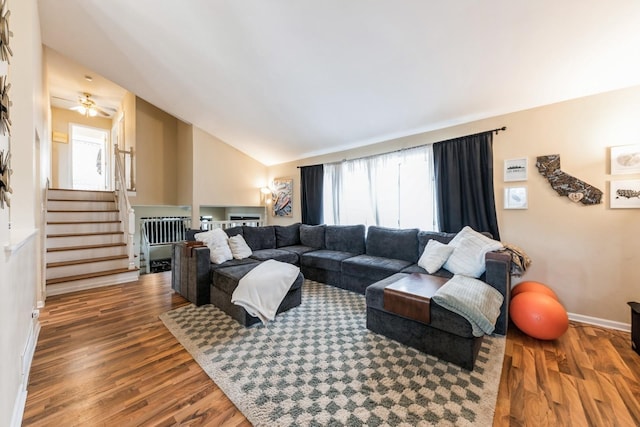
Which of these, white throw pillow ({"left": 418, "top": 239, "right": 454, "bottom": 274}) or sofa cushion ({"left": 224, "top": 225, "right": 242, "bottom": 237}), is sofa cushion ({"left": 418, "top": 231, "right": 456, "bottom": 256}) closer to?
white throw pillow ({"left": 418, "top": 239, "right": 454, "bottom": 274})

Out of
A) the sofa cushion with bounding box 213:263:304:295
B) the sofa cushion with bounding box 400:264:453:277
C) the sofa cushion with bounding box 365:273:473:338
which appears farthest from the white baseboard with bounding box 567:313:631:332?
the sofa cushion with bounding box 213:263:304:295

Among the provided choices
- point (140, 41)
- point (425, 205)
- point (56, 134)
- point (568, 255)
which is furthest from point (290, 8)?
point (56, 134)

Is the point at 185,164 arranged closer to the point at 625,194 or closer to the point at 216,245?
the point at 216,245

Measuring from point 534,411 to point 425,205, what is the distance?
2526mm

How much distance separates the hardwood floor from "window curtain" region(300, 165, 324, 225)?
10.1ft

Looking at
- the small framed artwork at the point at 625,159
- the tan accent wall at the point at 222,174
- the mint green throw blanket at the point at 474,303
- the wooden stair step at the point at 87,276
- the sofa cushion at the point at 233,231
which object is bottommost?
the wooden stair step at the point at 87,276

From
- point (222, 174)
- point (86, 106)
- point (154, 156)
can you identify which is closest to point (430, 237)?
point (222, 174)

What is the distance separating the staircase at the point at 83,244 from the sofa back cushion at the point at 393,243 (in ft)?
12.7

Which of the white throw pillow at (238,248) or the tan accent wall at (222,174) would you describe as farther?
the tan accent wall at (222,174)

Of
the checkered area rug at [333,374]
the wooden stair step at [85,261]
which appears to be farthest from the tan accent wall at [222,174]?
the checkered area rug at [333,374]

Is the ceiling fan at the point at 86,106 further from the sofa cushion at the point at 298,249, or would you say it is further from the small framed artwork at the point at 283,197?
the sofa cushion at the point at 298,249

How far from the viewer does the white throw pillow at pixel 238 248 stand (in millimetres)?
3475

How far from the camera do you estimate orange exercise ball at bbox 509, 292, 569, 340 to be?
6.75 ft

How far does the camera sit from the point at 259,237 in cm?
423
